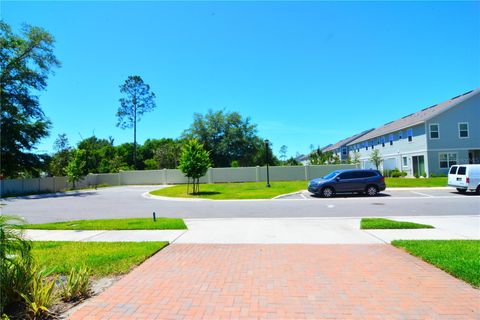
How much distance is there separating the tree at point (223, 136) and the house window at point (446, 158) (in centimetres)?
2734

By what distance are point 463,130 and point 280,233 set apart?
104ft

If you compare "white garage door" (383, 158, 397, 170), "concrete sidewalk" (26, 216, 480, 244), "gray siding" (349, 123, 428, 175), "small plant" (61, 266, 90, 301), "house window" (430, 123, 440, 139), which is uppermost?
"house window" (430, 123, 440, 139)

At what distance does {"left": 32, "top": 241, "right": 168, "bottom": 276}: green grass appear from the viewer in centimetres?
571

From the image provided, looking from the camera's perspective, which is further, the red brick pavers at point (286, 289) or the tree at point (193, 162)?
the tree at point (193, 162)

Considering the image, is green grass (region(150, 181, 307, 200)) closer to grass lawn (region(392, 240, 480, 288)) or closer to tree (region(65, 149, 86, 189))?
grass lawn (region(392, 240, 480, 288))

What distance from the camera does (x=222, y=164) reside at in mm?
51344

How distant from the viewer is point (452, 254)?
243 inches

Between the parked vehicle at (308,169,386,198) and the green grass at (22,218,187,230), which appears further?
the parked vehicle at (308,169,386,198)

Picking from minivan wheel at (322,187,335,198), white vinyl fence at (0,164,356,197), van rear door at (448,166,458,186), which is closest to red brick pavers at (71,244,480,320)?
minivan wheel at (322,187,335,198)

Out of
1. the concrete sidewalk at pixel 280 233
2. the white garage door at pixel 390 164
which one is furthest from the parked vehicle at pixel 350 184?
the white garage door at pixel 390 164

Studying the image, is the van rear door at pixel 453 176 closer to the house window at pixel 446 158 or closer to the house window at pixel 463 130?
the house window at pixel 446 158

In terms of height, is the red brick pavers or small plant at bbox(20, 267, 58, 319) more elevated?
small plant at bbox(20, 267, 58, 319)

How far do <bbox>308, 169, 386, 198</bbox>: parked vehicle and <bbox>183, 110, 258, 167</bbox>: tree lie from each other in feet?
100

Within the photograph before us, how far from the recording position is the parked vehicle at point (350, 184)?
65.9ft
